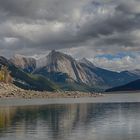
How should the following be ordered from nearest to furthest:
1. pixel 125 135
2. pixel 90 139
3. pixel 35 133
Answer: pixel 90 139 → pixel 125 135 → pixel 35 133

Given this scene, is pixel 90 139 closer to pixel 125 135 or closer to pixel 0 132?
pixel 125 135

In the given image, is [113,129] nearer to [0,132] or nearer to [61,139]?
[61,139]

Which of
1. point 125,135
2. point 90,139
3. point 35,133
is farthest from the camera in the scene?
point 35,133

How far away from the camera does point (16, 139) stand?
80.9 meters

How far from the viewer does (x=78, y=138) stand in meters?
79.3

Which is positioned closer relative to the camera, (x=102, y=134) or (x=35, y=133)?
(x=102, y=134)

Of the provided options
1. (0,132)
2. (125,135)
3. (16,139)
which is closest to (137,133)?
(125,135)

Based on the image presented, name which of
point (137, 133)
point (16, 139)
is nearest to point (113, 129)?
point (137, 133)

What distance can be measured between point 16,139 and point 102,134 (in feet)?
64.6

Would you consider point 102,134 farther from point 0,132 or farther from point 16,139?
point 0,132

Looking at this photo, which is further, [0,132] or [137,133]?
[0,132]

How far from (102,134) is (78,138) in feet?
27.2

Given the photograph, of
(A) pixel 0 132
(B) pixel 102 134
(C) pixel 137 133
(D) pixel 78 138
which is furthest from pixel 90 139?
(A) pixel 0 132

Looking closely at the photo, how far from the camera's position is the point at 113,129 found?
95.0 metres
